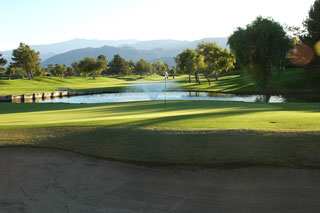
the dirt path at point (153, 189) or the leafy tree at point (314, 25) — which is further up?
the leafy tree at point (314, 25)

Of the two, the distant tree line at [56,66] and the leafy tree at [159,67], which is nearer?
the distant tree line at [56,66]

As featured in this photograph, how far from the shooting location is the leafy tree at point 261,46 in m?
33.8

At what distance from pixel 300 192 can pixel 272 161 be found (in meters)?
0.96

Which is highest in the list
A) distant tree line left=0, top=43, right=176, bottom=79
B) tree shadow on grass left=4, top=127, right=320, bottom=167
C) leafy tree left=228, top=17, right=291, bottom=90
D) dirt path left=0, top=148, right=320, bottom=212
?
distant tree line left=0, top=43, right=176, bottom=79

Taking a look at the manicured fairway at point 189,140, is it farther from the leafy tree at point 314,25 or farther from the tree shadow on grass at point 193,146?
the leafy tree at point 314,25

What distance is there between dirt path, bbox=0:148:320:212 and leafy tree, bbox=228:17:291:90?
30.7 meters

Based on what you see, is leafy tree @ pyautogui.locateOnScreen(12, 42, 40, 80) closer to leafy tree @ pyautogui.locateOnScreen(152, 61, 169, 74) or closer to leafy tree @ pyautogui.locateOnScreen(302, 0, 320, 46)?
leafy tree @ pyautogui.locateOnScreen(302, 0, 320, 46)

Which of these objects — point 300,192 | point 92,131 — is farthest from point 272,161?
point 92,131

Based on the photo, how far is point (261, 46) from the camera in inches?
1337

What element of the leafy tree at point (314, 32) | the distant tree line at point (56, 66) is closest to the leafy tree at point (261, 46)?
the leafy tree at point (314, 32)

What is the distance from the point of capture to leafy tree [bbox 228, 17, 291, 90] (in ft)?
111

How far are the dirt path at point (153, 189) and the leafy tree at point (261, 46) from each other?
30.7 meters

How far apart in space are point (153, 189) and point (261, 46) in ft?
105

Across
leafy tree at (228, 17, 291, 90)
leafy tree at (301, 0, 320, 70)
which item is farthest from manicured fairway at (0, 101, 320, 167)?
leafy tree at (301, 0, 320, 70)
